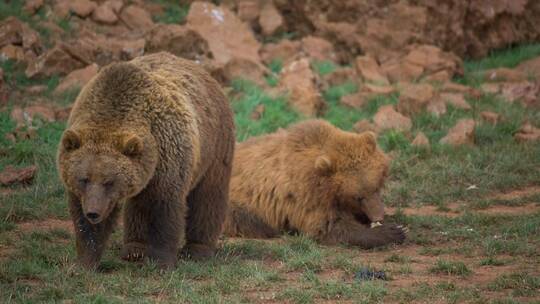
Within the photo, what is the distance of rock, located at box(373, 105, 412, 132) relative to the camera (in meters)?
12.1

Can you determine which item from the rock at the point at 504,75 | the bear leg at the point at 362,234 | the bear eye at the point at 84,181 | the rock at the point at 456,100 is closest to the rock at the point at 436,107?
the rock at the point at 456,100

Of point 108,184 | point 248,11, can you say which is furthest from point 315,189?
point 248,11

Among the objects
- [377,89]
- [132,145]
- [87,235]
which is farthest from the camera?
[377,89]

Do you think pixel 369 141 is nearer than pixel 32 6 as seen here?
Yes

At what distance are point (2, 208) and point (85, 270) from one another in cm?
236

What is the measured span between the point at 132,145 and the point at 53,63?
19.2 ft

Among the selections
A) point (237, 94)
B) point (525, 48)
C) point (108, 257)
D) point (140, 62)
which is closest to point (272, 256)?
point (108, 257)

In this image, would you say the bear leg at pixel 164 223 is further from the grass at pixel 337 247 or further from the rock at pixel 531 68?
the rock at pixel 531 68

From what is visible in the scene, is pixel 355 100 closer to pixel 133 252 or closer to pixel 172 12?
pixel 172 12

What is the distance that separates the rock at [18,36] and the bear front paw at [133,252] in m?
5.81

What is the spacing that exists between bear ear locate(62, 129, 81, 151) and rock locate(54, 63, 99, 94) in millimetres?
5207

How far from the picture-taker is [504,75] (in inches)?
546

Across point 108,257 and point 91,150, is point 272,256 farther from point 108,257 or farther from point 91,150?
point 91,150

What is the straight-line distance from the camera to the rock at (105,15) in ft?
45.4
